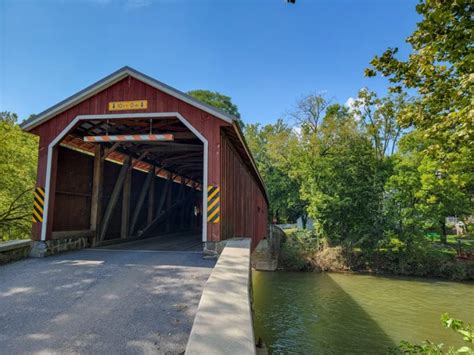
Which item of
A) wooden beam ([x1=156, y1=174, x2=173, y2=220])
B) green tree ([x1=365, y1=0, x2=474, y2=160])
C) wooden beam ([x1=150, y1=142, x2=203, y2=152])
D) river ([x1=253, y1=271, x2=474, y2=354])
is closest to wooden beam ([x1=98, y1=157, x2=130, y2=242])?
wooden beam ([x1=150, y1=142, x2=203, y2=152])

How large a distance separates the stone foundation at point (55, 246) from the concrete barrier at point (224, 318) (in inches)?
165

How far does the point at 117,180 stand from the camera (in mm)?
8469

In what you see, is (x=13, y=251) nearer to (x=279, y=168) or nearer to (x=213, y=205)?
(x=213, y=205)

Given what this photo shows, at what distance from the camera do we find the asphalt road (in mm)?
2406

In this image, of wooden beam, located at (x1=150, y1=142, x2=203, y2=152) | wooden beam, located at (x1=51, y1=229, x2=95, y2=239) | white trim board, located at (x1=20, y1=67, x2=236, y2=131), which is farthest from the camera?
wooden beam, located at (x1=150, y1=142, x2=203, y2=152)

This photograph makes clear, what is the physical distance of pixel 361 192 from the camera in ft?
53.5

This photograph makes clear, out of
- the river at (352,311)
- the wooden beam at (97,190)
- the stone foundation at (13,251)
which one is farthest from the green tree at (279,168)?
the stone foundation at (13,251)

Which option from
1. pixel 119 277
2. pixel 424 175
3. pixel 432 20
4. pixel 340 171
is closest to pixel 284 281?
pixel 340 171

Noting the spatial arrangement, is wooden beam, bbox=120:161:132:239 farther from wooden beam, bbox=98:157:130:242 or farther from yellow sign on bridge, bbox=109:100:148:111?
yellow sign on bridge, bbox=109:100:148:111

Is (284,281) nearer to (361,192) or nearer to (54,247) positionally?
(361,192)

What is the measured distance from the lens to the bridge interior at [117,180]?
684 centimetres

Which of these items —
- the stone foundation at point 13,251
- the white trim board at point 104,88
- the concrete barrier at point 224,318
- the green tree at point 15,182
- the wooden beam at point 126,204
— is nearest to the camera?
the concrete barrier at point 224,318

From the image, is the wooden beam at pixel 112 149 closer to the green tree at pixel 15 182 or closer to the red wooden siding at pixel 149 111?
the red wooden siding at pixel 149 111

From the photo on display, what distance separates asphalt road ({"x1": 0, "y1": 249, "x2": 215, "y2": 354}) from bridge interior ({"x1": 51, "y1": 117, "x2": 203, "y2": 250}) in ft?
6.89
